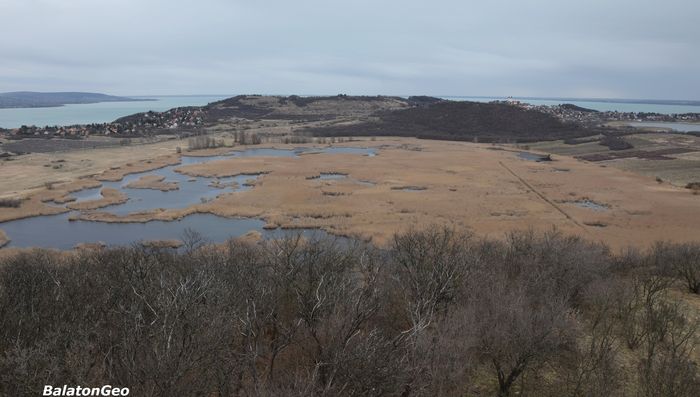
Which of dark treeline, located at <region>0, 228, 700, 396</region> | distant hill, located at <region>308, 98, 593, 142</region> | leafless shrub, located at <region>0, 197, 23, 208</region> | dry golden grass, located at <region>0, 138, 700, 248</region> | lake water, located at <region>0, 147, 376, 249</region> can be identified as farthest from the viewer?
distant hill, located at <region>308, 98, 593, 142</region>

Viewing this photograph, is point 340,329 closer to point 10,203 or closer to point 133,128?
point 10,203

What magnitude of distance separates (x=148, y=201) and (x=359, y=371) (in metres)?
46.5

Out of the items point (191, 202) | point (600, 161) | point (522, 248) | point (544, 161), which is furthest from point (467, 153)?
point (522, 248)

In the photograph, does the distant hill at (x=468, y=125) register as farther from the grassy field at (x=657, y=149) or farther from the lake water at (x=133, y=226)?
the lake water at (x=133, y=226)

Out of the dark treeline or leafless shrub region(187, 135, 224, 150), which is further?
leafless shrub region(187, 135, 224, 150)

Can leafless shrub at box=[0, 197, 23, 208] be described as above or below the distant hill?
below

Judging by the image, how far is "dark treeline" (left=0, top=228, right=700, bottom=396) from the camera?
1047 centimetres

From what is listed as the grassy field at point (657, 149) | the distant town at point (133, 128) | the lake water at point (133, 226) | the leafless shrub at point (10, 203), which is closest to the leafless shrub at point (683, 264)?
the lake water at point (133, 226)

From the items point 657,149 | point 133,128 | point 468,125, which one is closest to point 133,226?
point 133,128

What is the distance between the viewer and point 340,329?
12.0 meters

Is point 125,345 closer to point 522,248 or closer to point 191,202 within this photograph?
point 522,248

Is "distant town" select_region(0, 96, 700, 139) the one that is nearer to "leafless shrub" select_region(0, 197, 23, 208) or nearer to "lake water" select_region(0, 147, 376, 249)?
"lake water" select_region(0, 147, 376, 249)

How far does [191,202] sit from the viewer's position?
50.6m

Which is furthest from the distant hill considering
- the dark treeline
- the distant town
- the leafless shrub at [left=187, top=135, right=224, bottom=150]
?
the dark treeline
